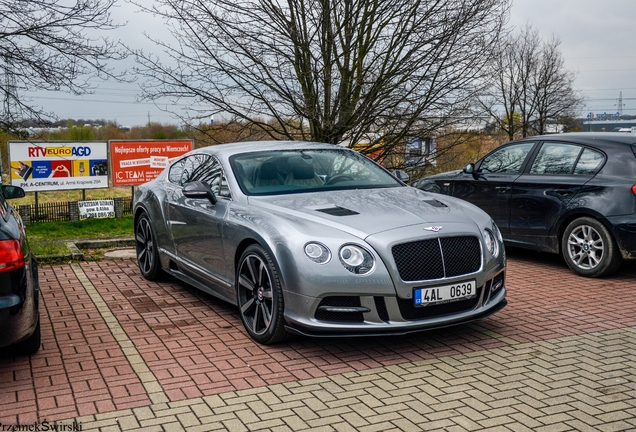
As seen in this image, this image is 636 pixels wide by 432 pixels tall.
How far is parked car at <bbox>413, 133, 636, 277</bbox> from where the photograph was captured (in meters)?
7.87

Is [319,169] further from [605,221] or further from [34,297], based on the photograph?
[605,221]

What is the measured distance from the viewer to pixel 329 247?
5.15 metres

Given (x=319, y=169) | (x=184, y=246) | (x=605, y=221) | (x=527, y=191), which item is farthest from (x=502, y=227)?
(x=184, y=246)

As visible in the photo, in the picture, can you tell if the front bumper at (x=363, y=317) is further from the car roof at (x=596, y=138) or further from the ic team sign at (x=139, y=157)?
the ic team sign at (x=139, y=157)

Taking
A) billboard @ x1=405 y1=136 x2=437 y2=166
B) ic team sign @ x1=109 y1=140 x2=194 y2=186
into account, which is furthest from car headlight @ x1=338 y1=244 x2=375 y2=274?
ic team sign @ x1=109 y1=140 x2=194 y2=186

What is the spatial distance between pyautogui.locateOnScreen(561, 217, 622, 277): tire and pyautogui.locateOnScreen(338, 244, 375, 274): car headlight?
4.00 metres

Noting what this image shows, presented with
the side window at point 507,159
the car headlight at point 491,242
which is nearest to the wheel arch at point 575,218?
the side window at point 507,159

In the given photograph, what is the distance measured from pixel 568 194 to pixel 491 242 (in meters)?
3.07

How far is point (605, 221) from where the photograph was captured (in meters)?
7.89

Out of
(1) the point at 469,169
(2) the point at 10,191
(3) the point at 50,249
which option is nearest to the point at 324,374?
(2) the point at 10,191

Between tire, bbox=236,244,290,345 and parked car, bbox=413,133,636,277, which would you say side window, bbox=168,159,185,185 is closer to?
tire, bbox=236,244,290,345

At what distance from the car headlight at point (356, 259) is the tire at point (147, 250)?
3567mm

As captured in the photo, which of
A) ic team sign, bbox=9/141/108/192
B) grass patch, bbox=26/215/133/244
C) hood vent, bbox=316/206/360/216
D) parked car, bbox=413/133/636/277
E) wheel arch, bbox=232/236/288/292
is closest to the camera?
wheel arch, bbox=232/236/288/292

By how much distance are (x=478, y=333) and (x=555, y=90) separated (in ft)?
108
